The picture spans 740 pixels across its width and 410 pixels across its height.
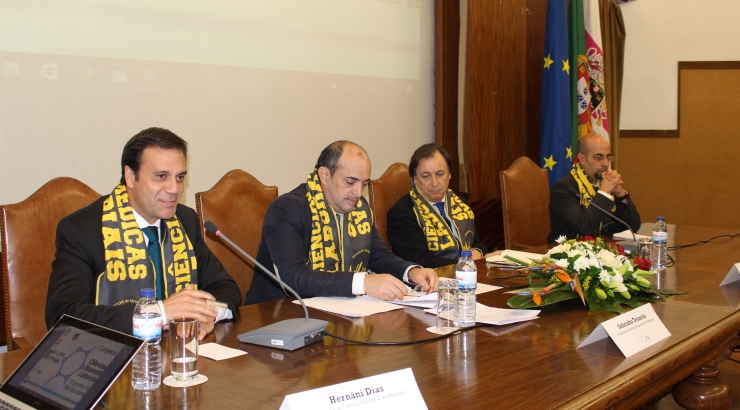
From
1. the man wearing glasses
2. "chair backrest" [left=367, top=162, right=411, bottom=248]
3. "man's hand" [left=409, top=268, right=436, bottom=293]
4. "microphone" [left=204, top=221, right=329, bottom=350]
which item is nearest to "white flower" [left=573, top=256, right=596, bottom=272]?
"man's hand" [left=409, top=268, right=436, bottom=293]

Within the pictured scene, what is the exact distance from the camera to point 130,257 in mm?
2240

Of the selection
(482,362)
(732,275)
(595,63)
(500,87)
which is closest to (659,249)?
(732,275)

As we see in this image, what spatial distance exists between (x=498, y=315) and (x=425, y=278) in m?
0.43

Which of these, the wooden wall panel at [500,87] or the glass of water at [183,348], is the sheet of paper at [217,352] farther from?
the wooden wall panel at [500,87]

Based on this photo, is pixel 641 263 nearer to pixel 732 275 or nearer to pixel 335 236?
pixel 732 275

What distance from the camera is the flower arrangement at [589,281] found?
2.13 meters

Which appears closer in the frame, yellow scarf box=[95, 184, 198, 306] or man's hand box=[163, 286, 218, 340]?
man's hand box=[163, 286, 218, 340]

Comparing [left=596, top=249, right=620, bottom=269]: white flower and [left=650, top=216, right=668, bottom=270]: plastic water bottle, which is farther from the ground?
[left=596, top=249, right=620, bottom=269]: white flower

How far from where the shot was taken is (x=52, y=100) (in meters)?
3.06

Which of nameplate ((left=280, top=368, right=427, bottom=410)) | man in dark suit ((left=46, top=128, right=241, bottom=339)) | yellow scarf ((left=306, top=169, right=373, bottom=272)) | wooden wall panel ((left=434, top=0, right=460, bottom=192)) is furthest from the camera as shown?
wooden wall panel ((left=434, top=0, right=460, bottom=192))

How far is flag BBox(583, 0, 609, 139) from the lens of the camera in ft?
18.7

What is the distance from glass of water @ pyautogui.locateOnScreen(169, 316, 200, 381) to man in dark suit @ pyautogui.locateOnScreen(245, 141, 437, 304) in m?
0.84

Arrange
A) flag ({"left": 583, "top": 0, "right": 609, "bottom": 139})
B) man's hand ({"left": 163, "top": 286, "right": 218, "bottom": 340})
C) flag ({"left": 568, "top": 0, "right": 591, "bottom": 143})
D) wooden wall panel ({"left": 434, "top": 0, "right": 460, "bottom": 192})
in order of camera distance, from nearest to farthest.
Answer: man's hand ({"left": 163, "top": 286, "right": 218, "bottom": 340}), wooden wall panel ({"left": 434, "top": 0, "right": 460, "bottom": 192}), flag ({"left": 568, "top": 0, "right": 591, "bottom": 143}), flag ({"left": 583, "top": 0, "right": 609, "bottom": 139})

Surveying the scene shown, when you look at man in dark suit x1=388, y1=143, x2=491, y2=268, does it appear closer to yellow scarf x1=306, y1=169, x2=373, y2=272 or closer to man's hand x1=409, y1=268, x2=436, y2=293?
yellow scarf x1=306, y1=169, x2=373, y2=272
